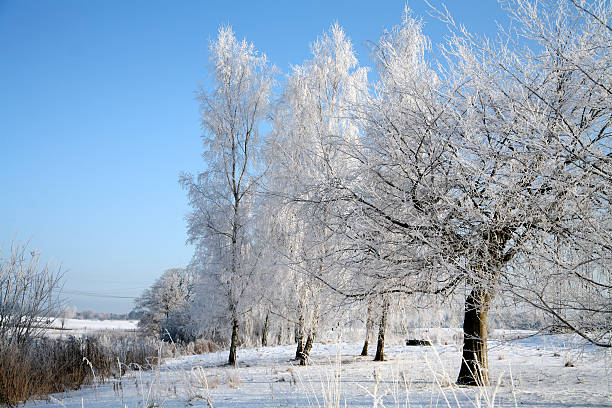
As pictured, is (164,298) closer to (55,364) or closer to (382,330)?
(55,364)

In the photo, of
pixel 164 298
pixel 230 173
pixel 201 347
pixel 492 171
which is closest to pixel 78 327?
pixel 164 298

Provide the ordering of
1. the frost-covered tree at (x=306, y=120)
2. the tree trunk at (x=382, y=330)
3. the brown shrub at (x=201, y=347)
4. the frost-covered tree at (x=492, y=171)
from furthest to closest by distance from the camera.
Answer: the brown shrub at (x=201, y=347) < the frost-covered tree at (x=306, y=120) < the tree trunk at (x=382, y=330) < the frost-covered tree at (x=492, y=171)

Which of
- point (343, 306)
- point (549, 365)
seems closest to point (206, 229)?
point (343, 306)

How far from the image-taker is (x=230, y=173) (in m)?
12.8

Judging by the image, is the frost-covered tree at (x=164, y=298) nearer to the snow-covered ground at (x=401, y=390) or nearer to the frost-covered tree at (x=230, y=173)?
the frost-covered tree at (x=230, y=173)

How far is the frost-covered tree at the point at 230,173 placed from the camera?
39.1 feet

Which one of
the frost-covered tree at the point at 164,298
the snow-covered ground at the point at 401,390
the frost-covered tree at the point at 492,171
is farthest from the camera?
the frost-covered tree at the point at 164,298

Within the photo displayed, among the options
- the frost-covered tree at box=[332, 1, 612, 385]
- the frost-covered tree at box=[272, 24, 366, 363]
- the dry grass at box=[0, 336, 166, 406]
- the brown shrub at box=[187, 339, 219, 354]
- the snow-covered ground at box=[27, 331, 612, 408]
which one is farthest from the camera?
the brown shrub at box=[187, 339, 219, 354]

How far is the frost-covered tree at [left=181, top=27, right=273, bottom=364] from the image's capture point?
1193 centimetres

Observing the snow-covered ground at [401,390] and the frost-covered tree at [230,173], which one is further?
the frost-covered tree at [230,173]

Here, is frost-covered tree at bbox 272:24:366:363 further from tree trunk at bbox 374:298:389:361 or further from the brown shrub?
the brown shrub

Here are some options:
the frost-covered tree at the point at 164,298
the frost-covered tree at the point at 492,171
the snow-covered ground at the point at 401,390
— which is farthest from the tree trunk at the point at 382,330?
the frost-covered tree at the point at 164,298

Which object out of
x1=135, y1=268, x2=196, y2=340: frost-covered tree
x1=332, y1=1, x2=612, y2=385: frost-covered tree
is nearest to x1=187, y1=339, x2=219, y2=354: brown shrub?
x1=332, y1=1, x2=612, y2=385: frost-covered tree

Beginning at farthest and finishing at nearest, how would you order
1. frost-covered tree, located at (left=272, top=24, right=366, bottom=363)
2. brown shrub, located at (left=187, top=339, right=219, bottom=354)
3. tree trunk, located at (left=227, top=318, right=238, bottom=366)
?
brown shrub, located at (left=187, top=339, right=219, bottom=354)
tree trunk, located at (left=227, top=318, right=238, bottom=366)
frost-covered tree, located at (left=272, top=24, right=366, bottom=363)
